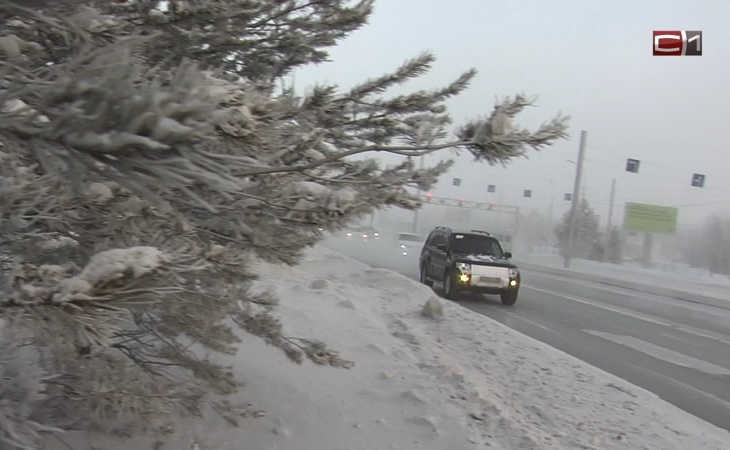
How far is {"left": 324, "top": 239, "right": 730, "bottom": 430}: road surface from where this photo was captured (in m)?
8.29

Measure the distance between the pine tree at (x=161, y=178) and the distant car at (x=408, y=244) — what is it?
2894 centimetres

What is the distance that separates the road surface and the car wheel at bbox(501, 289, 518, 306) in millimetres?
267

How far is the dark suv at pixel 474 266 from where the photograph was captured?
51.2 ft

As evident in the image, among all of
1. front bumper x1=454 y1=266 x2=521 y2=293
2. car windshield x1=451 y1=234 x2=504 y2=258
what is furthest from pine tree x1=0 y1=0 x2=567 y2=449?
car windshield x1=451 y1=234 x2=504 y2=258

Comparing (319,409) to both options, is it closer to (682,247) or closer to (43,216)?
(43,216)

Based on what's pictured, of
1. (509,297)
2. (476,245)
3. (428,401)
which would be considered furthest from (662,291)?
(428,401)

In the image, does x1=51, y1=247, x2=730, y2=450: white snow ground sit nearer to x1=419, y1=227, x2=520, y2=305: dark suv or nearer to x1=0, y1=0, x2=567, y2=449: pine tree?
x1=0, y1=0, x2=567, y2=449: pine tree

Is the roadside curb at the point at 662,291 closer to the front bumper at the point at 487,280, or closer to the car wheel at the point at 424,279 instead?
the front bumper at the point at 487,280

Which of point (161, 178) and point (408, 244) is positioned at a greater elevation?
point (161, 178)

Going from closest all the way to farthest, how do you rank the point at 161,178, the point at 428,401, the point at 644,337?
the point at 161,178
the point at 428,401
the point at 644,337

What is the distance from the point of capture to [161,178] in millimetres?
1142

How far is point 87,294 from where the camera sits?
1312 millimetres

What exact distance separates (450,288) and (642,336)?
15.6 ft

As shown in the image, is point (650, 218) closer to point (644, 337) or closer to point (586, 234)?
Answer: point (586, 234)
